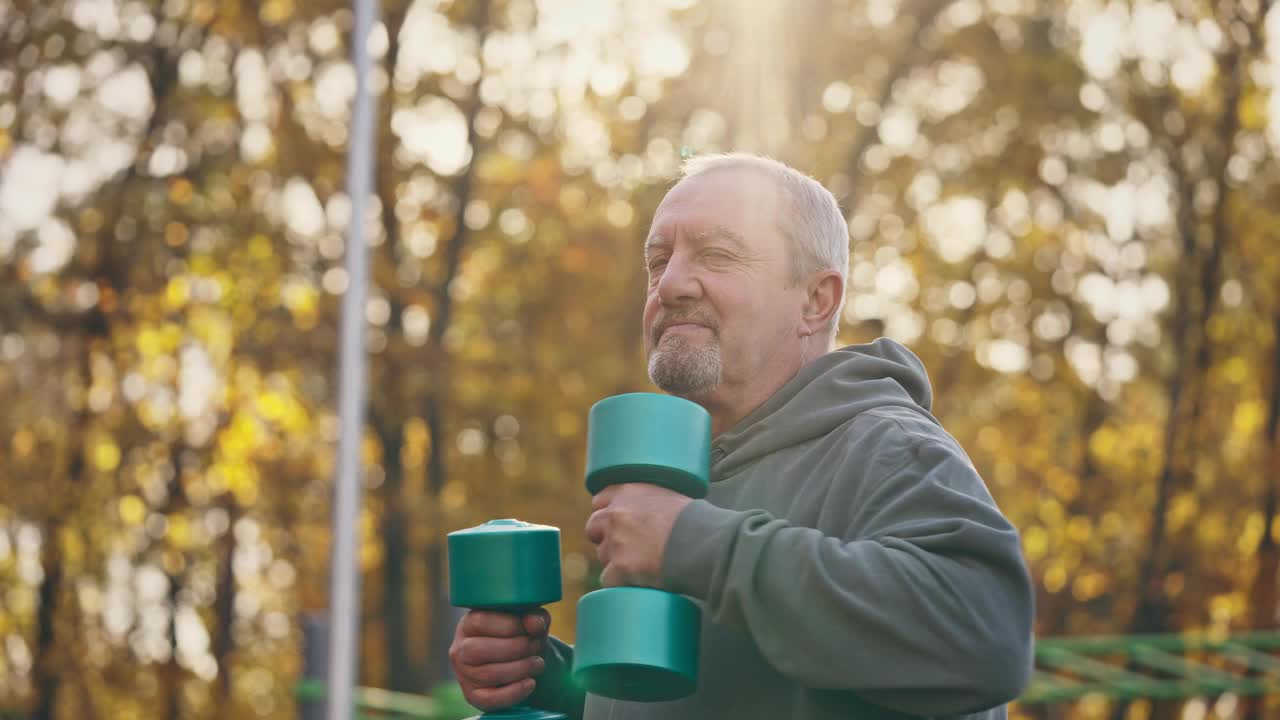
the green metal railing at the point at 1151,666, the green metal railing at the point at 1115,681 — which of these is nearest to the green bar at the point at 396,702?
the green metal railing at the point at 1115,681

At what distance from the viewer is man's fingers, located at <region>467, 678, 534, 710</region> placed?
2154mm

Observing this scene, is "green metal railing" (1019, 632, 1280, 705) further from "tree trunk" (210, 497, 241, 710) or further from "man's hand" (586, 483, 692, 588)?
"tree trunk" (210, 497, 241, 710)

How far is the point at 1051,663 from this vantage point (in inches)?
344

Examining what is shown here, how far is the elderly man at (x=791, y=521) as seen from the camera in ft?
5.59

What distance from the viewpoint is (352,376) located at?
1116cm

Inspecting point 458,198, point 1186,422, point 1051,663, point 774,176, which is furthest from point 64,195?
point 774,176

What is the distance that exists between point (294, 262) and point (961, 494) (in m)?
13.0

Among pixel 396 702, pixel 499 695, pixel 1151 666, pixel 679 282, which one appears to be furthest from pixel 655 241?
pixel 1151 666

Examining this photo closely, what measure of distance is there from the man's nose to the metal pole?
7.98m

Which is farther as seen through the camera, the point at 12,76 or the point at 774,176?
the point at 12,76

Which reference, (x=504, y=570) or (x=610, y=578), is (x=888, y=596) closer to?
(x=610, y=578)

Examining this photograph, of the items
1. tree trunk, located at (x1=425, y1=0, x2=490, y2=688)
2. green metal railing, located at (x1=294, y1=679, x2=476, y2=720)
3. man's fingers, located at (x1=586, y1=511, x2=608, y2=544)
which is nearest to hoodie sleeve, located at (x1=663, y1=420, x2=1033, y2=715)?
man's fingers, located at (x1=586, y1=511, x2=608, y2=544)

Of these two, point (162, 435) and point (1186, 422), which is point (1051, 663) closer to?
point (1186, 422)

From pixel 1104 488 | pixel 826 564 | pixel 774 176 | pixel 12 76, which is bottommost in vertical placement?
pixel 1104 488
